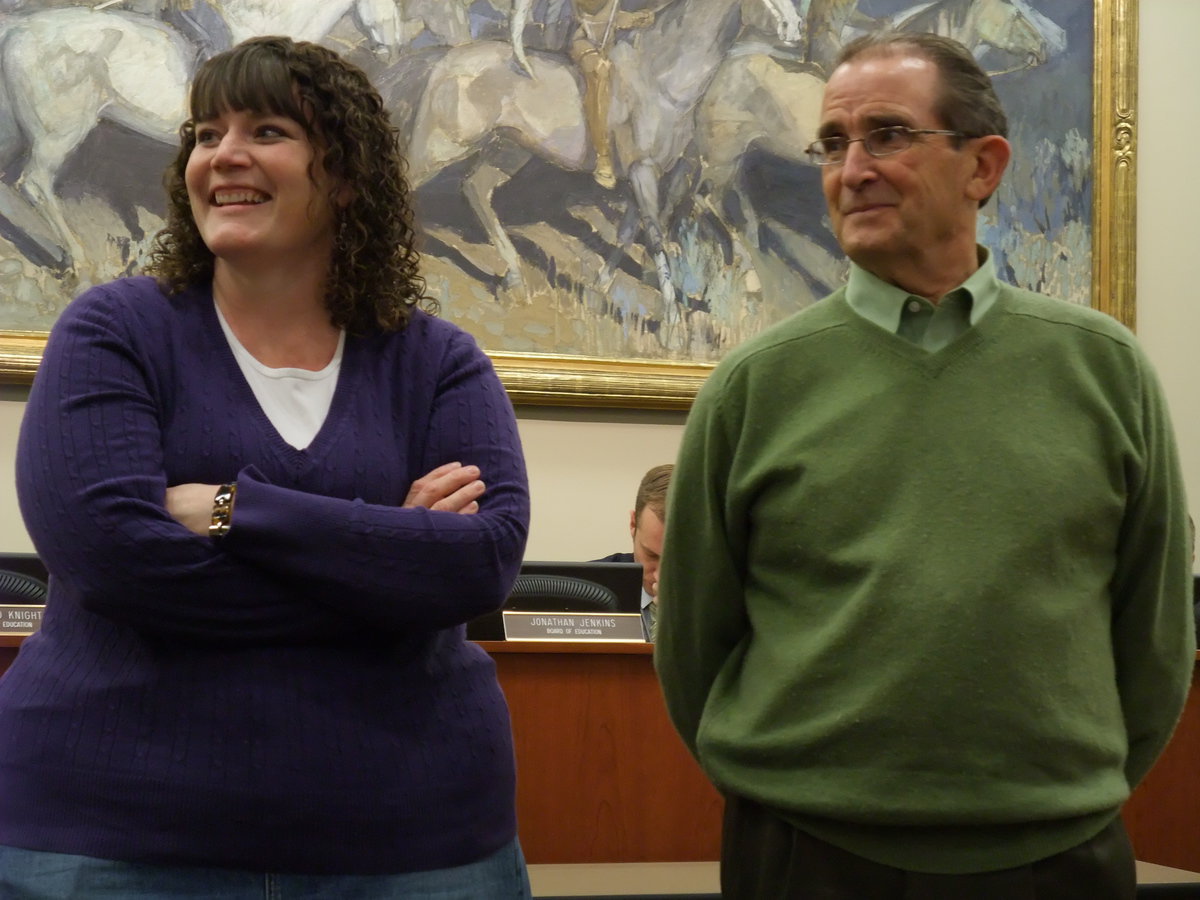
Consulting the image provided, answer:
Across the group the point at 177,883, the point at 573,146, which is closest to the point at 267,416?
the point at 177,883

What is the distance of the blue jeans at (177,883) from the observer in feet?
5.04

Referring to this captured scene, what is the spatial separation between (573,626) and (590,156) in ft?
9.79

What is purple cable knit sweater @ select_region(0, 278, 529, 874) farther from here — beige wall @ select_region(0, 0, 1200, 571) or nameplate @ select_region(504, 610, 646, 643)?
beige wall @ select_region(0, 0, 1200, 571)

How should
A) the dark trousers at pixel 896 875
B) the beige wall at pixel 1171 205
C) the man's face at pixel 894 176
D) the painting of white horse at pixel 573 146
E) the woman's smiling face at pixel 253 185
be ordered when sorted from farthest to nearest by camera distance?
1. the beige wall at pixel 1171 205
2. the painting of white horse at pixel 573 146
3. the woman's smiling face at pixel 253 185
4. the man's face at pixel 894 176
5. the dark trousers at pixel 896 875

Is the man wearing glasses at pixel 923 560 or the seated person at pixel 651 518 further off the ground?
the man wearing glasses at pixel 923 560

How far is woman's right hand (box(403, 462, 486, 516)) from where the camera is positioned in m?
1.78

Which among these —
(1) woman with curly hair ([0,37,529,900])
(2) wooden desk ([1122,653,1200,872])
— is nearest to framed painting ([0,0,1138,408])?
(2) wooden desk ([1122,653,1200,872])

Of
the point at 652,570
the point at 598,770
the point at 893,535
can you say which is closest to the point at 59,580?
the point at 893,535

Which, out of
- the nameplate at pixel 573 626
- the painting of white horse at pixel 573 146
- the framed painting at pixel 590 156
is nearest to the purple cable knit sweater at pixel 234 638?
the nameplate at pixel 573 626

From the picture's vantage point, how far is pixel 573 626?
3432 millimetres

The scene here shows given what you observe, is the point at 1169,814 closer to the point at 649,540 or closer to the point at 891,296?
the point at 649,540

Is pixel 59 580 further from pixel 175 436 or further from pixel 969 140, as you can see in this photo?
pixel 969 140

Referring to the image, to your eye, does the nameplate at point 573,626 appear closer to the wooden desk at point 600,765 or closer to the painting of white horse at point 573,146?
the wooden desk at point 600,765

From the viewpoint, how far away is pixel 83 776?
156 cm
